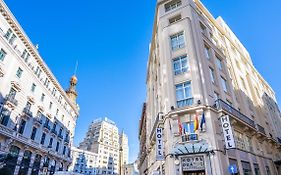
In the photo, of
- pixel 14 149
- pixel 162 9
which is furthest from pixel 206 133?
pixel 14 149

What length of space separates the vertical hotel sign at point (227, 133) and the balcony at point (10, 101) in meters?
25.6

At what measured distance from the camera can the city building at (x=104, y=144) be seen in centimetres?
11220

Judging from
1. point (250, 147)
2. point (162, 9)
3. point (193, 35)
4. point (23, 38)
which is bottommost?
point (250, 147)

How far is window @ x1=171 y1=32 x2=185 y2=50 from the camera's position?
70.1 ft

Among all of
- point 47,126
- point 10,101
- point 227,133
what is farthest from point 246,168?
point 47,126

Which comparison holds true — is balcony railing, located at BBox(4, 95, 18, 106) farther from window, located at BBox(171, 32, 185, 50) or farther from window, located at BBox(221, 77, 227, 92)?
window, located at BBox(221, 77, 227, 92)

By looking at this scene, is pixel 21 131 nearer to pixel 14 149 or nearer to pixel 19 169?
pixel 14 149

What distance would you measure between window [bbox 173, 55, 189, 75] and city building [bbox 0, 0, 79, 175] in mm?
21397

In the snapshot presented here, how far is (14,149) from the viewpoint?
26.3m

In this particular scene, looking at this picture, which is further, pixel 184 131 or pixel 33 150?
pixel 33 150

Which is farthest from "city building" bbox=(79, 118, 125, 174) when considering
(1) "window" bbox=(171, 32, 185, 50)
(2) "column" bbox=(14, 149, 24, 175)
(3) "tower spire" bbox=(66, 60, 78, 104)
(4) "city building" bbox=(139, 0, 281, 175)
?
(1) "window" bbox=(171, 32, 185, 50)

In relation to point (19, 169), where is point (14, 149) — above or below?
above

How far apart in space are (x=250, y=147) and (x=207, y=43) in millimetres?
12779

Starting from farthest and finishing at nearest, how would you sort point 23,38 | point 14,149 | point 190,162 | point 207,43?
1. point 23,38
2. point 14,149
3. point 207,43
4. point 190,162
